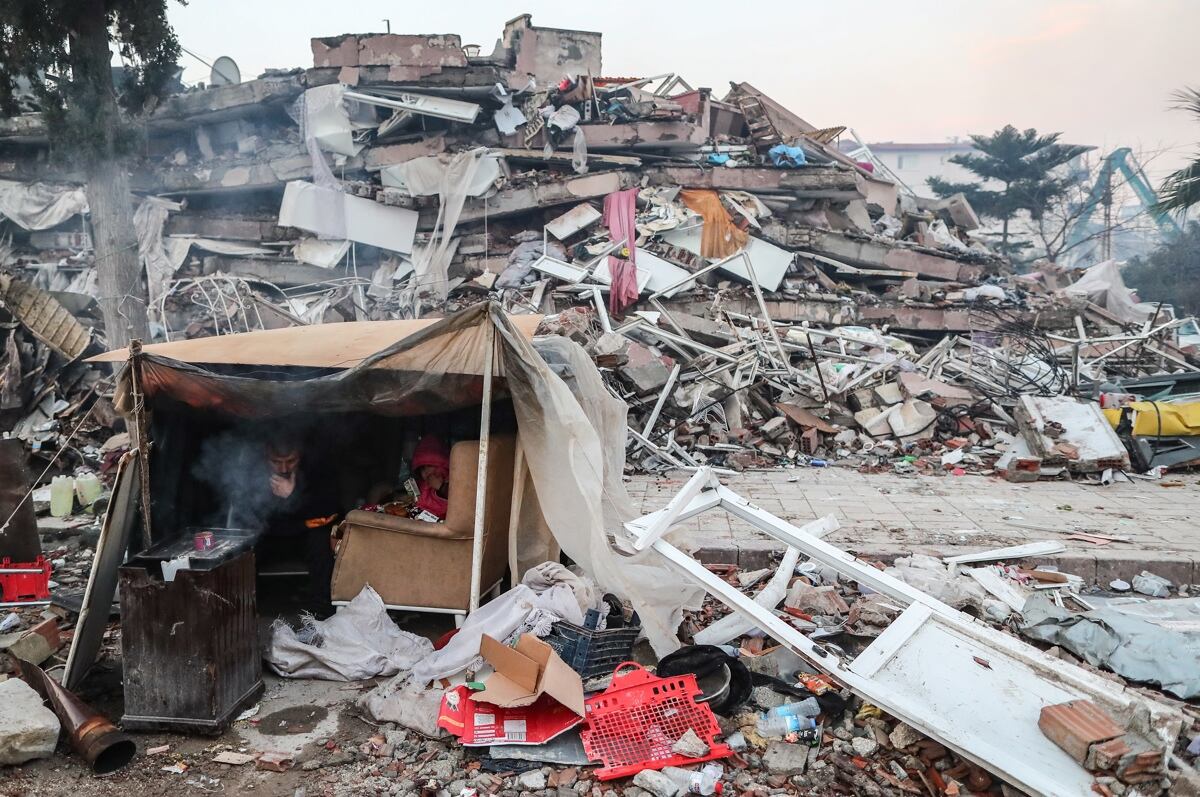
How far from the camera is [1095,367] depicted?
472 inches

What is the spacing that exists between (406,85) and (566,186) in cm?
387

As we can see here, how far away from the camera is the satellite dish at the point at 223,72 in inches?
680

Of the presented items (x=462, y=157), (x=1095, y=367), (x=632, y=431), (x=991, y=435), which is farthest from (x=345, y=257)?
(x=1095, y=367)

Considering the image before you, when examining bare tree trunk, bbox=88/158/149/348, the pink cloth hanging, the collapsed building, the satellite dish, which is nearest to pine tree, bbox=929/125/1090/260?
the collapsed building

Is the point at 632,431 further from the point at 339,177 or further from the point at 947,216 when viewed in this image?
the point at 947,216

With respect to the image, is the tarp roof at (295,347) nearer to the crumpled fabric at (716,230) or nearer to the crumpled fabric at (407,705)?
the crumpled fabric at (407,705)

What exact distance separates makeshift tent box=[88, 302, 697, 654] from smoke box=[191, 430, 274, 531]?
650 millimetres

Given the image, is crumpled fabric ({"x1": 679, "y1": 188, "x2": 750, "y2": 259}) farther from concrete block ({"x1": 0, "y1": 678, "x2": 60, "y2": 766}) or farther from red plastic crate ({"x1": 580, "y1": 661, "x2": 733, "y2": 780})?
concrete block ({"x1": 0, "y1": 678, "x2": 60, "y2": 766})

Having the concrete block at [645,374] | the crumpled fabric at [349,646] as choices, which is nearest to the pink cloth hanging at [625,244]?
the concrete block at [645,374]

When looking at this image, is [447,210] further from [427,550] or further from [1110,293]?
[1110,293]

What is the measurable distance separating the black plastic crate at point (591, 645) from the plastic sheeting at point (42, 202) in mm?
16856

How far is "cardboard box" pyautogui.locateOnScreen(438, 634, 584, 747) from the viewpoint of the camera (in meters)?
3.50

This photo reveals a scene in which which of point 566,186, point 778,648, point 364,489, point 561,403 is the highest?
point 566,186

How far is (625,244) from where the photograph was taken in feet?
46.3
